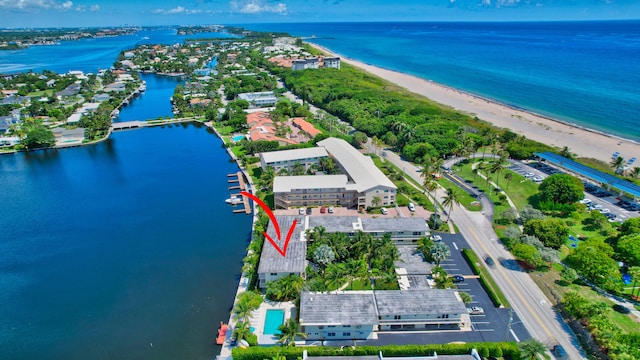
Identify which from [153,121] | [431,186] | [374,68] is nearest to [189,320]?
[431,186]

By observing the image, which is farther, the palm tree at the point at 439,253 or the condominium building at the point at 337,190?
the condominium building at the point at 337,190

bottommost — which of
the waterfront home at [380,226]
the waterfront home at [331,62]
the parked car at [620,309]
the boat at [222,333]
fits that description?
the boat at [222,333]

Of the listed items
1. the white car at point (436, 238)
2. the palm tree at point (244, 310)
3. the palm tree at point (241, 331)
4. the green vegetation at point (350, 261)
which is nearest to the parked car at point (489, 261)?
the white car at point (436, 238)

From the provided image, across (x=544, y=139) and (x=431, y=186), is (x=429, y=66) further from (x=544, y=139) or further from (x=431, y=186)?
(x=431, y=186)

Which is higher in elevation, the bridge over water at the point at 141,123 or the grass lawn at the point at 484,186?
the grass lawn at the point at 484,186

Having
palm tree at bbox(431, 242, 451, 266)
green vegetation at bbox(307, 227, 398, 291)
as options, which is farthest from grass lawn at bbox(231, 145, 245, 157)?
palm tree at bbox(431, 242, 451, 266)

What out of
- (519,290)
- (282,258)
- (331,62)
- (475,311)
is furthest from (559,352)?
(331,62)

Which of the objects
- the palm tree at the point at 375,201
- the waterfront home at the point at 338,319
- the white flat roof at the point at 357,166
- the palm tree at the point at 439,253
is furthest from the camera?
the white flat roof at the point at 357,166

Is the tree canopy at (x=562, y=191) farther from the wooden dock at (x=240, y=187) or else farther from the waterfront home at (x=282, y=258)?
the wooden dock at (x=240, y=187)
